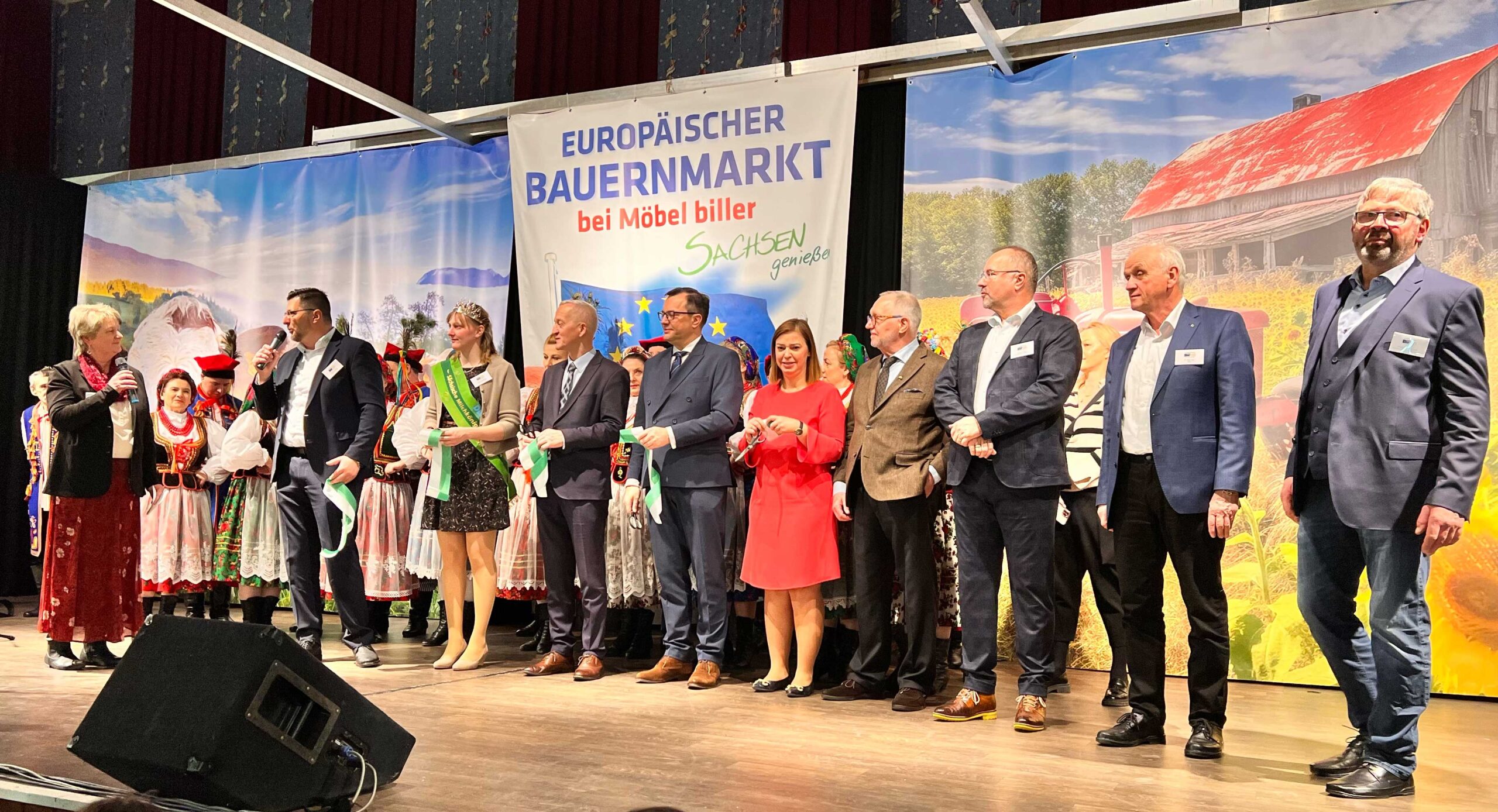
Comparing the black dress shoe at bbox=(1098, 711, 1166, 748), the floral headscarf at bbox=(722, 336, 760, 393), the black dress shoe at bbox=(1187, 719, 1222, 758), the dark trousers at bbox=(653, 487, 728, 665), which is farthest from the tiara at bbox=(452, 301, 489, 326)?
the black dress shoe at bbox=(1187, 719, 1222, 758)

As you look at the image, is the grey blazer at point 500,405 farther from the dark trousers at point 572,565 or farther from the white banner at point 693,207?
the white banner at point 693,207

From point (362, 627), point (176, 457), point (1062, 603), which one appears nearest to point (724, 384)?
point (1062, 603)

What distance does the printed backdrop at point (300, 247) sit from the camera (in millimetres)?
7727

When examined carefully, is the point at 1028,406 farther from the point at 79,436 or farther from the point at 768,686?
the point at 79,436

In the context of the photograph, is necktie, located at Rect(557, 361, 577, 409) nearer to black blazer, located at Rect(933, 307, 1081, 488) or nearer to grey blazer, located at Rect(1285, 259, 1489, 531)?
black blazer, located at Rect(933, 307, 1081, 488)

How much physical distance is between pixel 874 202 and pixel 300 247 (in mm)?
4287

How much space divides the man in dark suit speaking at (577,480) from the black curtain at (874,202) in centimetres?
187

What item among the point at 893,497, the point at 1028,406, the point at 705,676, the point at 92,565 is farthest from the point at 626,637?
the point at 1028,406

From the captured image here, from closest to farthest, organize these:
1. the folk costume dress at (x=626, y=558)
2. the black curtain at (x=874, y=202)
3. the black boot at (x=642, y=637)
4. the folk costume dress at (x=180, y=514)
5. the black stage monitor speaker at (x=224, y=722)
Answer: the black stage monitor speaker at (x=224, y=722) → the folk costume dress at (x=626, y=558) → the black boot at (x=642, y=637) → the folk costume dress at (x=180, y=514) → the black curtain at (x=874, y=202)

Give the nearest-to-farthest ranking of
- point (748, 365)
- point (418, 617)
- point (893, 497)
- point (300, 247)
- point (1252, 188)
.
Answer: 1. point (893, 497)
2. point (1252, 188)
3. point (748, 365)
4. point (418, 617)
5. point (300, 247)

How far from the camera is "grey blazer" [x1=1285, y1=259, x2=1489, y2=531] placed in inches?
117

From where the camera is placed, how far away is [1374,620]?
3074mm

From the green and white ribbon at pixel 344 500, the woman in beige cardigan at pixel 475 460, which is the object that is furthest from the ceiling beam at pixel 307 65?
the green and white ribbon at pixel 344 500

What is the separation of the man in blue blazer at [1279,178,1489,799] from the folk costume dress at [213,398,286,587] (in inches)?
192
